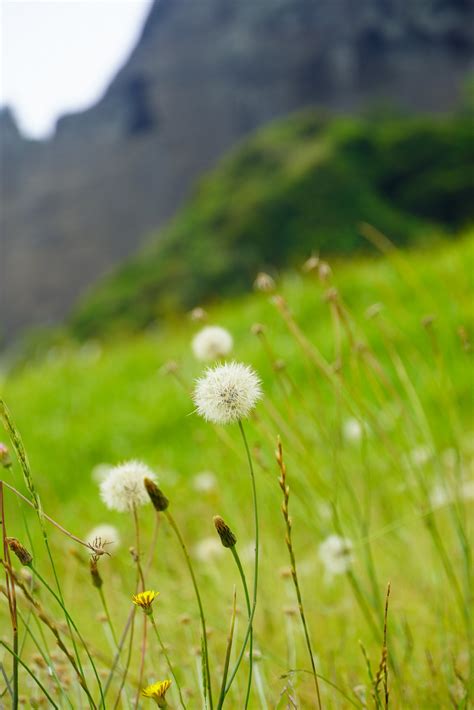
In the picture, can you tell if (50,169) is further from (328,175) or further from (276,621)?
(276,621)

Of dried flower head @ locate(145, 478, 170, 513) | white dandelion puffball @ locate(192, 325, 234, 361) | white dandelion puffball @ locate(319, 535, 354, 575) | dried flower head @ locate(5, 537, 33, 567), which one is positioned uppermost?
white dandelion puffball @ locate(192, 325, 234, 361)

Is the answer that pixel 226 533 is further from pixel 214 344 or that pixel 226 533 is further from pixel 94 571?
pixel 214 344

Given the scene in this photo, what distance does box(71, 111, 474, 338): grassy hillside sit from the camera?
12.9 metres

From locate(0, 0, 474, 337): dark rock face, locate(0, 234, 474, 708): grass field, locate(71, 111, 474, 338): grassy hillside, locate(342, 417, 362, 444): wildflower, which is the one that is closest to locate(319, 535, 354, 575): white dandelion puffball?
locate(0, 234, 474, 708): grass field

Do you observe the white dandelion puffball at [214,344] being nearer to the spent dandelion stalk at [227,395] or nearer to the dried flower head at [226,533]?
the spent dandelion stalk at [227,395]

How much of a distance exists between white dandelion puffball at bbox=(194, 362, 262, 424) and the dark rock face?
24465mm

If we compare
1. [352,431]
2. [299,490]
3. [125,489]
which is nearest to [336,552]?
[299,490]

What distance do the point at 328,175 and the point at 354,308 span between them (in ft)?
31.9

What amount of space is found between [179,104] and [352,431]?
82.9ft

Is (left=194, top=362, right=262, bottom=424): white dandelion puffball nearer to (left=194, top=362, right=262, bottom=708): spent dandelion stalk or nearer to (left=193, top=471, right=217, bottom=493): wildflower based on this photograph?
(left=194, top=362, right=262, bottom=708): spent dandelion stalk

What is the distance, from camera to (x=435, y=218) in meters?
14.3

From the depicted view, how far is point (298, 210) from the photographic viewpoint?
1398 centimetres

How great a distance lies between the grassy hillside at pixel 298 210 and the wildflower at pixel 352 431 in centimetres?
886

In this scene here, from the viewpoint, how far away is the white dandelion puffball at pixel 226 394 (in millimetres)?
724
